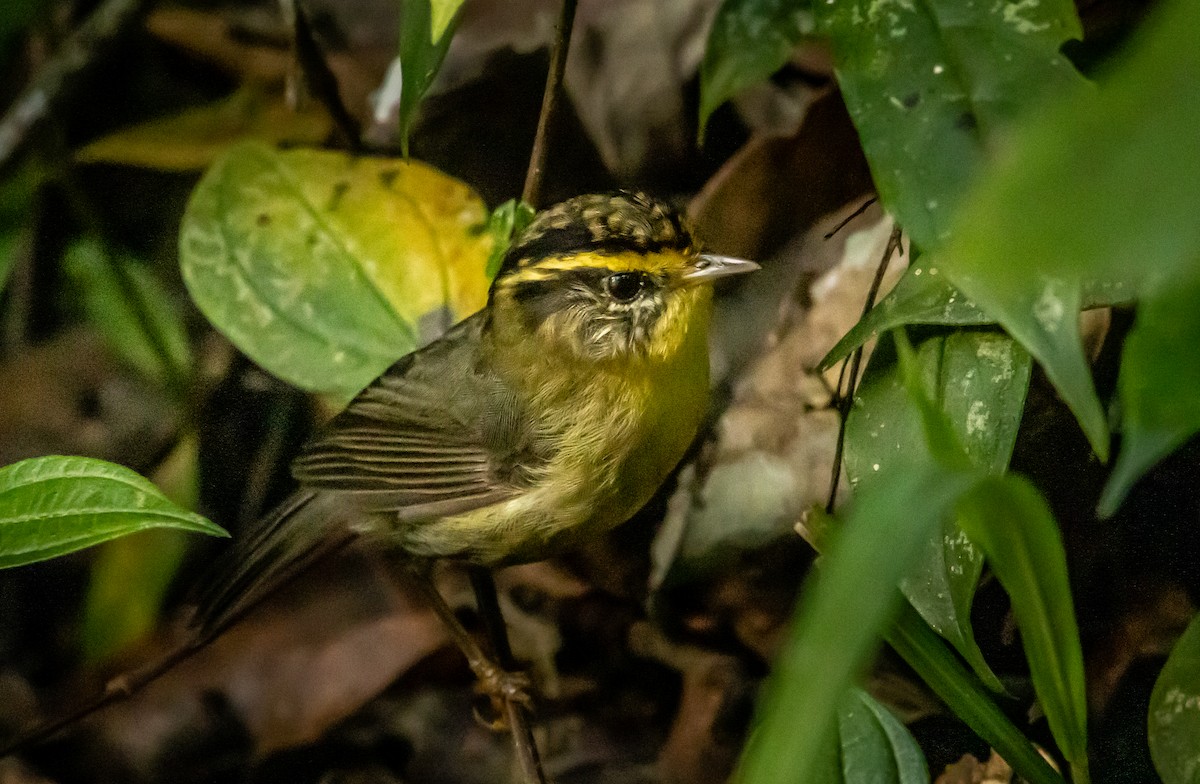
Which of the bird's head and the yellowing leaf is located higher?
the yellowing leaf

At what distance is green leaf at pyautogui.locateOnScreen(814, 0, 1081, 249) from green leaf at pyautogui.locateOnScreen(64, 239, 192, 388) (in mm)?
1426

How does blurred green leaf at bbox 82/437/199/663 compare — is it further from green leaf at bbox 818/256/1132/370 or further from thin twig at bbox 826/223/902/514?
green leaf at bbox 818/256/1132/370

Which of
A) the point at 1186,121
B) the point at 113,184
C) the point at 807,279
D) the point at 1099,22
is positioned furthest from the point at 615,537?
the point at 1186,121

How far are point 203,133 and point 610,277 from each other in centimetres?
110

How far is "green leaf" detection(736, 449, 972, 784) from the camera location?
0.59 meters

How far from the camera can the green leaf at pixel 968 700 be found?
1.04 m

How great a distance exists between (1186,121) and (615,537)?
145 cm

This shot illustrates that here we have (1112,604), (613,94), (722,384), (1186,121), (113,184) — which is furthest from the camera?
(113,184)

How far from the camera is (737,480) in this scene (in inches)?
66.6

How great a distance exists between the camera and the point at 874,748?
107 cm

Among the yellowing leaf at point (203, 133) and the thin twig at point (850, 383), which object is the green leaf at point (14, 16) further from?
the thin twig at point (850, 383)

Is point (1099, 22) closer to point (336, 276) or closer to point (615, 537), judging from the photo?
point (615, 537)

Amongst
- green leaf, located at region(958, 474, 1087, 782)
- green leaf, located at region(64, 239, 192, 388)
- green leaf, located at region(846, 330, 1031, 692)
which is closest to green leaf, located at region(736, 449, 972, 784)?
green leaf, located at region(958, 474, 1087, 782)

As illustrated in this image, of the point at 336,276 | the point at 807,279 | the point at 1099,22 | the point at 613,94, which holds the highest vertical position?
the point at 1099,22
